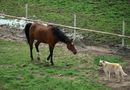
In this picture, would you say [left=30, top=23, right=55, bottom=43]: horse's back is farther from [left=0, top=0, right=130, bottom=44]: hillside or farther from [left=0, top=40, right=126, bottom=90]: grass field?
[left=0, top=0, right=130, bottom=44]: hillside

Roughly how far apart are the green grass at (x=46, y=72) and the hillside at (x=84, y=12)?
11.3 ft

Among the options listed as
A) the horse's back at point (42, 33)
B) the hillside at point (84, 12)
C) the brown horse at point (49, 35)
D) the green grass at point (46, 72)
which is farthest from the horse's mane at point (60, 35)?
the hillside at point (84, 12)

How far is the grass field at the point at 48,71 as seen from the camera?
36.6ft

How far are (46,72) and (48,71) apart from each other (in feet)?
0.31

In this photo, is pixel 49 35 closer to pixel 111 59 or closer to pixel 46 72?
pixel 46 72

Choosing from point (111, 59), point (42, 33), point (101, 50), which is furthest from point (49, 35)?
point (101, 50)

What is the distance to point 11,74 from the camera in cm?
1209

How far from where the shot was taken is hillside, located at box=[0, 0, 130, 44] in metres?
18.8

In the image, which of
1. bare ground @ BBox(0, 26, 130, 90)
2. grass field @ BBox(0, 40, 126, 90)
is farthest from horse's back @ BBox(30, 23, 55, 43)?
bare ground @ BBox(0, 26, 130, 90)

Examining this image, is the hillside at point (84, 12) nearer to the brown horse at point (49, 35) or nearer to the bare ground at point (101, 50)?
the bare ground at point (101, 50)

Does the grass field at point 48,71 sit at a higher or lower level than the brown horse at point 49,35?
lower

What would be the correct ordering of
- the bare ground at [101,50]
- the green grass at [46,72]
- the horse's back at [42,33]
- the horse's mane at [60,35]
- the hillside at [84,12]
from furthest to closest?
the hillside at [84,12]
the horse's back at [42,33]
the horse's mane at [60,35]
the bare ground at [101,50]
the green grass at [46,72]

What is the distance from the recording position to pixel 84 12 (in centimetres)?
2098

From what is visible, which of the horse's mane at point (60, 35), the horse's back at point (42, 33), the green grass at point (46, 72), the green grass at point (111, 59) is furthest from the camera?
the green grass at point (111, 59)
